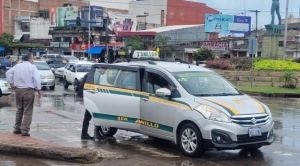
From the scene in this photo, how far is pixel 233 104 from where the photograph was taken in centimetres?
910

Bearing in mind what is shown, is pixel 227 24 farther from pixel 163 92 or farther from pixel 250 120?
pixel 250 120

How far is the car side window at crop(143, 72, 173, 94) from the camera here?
32.9 ft

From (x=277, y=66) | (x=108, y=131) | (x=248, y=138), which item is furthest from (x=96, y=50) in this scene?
(x=248, y=138)

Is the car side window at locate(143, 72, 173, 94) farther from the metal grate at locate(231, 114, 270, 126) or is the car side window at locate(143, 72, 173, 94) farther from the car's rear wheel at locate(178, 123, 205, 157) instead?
the metal grate at locate(231, 114, 270, 126)

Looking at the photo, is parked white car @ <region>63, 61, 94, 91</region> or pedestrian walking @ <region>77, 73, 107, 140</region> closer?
pedestrian walking @ <region>77, 73, 107, 140</region>

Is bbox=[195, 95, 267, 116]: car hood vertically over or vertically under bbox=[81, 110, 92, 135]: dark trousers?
over

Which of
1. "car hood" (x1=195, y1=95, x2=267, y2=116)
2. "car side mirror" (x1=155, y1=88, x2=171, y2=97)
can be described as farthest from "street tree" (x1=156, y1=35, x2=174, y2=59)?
"car hood" (x1=195, y1=95, x2=267, y2=116)

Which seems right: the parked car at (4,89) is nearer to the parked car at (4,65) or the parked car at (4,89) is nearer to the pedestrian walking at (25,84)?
the pedestrian walking at (25,84)

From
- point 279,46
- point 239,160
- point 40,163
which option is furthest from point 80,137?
point 279,46

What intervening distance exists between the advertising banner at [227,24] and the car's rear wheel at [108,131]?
58.2 metres

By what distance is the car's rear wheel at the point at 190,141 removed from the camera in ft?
29.4

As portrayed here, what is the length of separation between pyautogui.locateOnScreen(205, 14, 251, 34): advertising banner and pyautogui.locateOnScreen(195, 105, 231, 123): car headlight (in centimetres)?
6024

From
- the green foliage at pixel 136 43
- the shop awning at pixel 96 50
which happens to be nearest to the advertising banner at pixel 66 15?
the shop awning at pixel 96 50

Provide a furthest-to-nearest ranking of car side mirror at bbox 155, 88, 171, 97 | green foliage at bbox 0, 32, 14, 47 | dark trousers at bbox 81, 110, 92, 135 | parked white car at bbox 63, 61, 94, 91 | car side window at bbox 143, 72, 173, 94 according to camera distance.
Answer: green foliage at bbox 0, 32, 14, 47 → parked white car at bbox 63, 61, 94, 91 → dark trousers at bbox 81, 110, 92, 135 → car side window at bbox 143, 72, 173, 94 → car side mirror at bbox 155, 88, 171, 97
